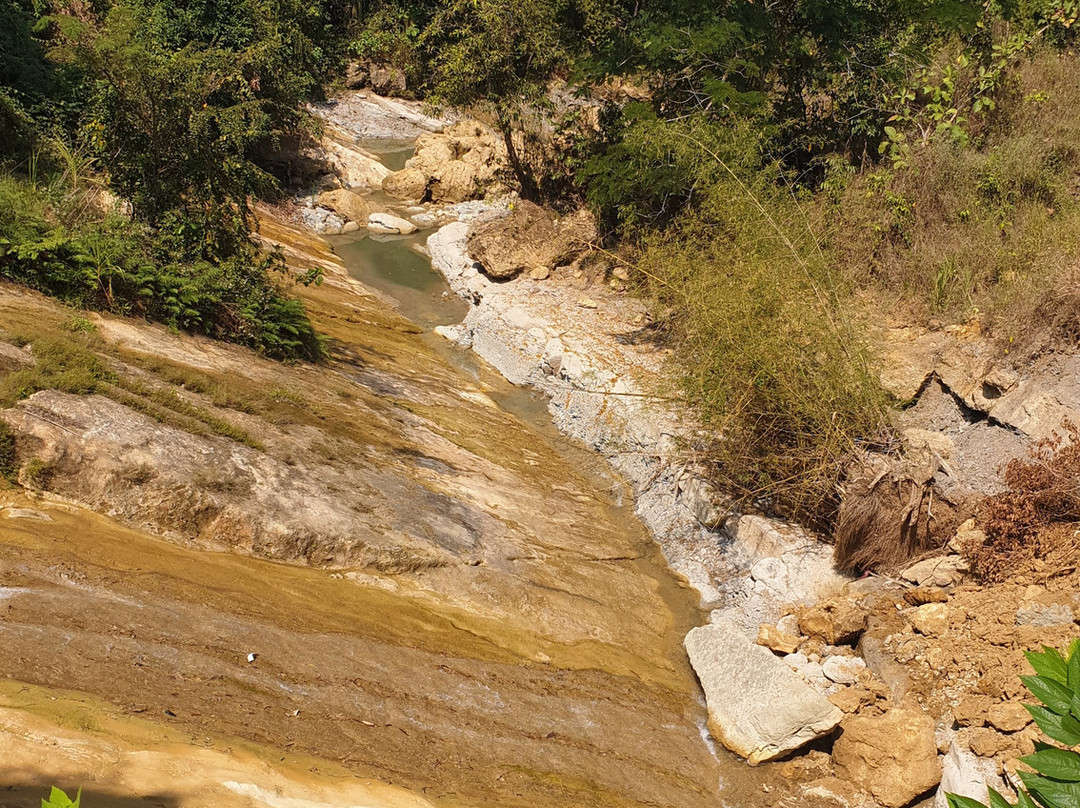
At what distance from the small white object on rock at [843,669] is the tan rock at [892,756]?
527 millimetres

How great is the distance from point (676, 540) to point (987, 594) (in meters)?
2.57

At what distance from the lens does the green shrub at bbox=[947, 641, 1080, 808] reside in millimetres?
1303

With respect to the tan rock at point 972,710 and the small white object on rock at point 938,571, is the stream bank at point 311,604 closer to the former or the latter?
the tan rock at point 972,710

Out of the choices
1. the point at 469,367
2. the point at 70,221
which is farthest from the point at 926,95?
the point at 70,221

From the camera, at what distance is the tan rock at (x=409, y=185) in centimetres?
1709

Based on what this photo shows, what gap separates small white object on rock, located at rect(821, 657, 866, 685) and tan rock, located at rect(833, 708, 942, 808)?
527mm

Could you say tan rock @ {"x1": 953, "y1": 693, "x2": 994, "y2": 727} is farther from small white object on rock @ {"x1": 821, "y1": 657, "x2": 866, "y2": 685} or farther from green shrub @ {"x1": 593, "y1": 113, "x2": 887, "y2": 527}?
green shrub @ {"x1": 593, "y1": 113, "x2": 887, "y2": 527}

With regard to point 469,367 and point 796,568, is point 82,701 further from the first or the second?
point 469,367

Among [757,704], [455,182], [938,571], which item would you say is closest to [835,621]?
[938,571]

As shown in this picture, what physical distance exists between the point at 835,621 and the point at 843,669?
381mm

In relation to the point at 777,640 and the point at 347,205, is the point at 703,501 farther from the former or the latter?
the point at 347,205

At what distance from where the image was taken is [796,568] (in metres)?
6.50

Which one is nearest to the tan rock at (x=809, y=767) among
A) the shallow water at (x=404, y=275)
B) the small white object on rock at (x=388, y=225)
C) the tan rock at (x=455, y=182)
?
the shallow water at (x=404, y=275)

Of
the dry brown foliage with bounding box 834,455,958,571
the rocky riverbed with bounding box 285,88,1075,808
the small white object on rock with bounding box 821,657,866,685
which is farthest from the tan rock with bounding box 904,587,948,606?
the small white object on rock with bounding box 821,657,866,685
